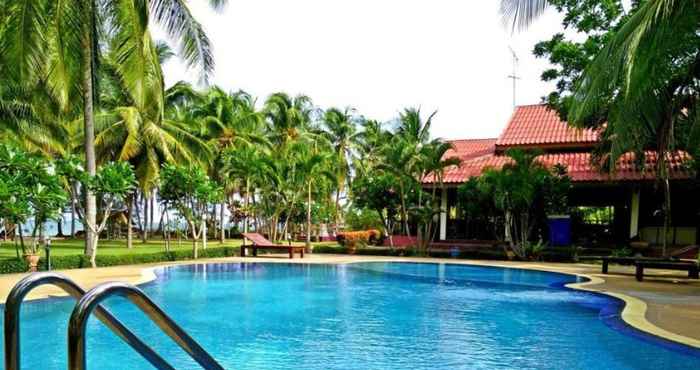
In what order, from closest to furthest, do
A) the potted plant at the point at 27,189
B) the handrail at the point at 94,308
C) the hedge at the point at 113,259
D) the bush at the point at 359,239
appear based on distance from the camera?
the handrail at the point at 94,308 → the potted plant at the point at 27,189 → the hedge at the point at 113,259 → the bush at the point at 359,239

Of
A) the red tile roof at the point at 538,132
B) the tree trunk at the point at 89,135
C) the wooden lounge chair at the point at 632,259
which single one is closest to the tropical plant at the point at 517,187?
the wooden lounge chair at the point at 632,259

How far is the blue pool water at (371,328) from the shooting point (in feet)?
24.6

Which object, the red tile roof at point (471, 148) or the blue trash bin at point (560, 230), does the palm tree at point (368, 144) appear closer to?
the red tile roof at point (471, 148)

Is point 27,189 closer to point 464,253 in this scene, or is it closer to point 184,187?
point 184,187

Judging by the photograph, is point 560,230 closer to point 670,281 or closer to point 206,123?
point 670,281

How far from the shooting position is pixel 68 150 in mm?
25688

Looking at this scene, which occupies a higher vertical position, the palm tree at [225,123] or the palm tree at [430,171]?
the palm tree at [225,123]

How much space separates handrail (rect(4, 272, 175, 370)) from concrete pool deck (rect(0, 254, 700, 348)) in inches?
108

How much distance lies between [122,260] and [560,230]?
15915 millimetres

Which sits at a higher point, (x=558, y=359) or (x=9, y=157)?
(x=9, y=157)

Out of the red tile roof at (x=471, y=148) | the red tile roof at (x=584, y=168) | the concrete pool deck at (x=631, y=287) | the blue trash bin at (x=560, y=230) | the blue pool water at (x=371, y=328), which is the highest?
the red tile roof at (x=471, y=148)

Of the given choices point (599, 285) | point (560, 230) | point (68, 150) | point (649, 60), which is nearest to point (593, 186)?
point (560, 230)

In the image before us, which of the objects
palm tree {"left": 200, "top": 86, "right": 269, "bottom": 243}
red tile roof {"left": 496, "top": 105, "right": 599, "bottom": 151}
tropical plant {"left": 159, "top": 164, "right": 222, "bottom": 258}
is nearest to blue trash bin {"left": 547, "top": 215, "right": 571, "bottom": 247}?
red tile roof {"left": 496, "top": 105, "right": 599, "bottom": 151}

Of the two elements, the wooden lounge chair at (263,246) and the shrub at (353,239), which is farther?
the shrub at (353,239)
